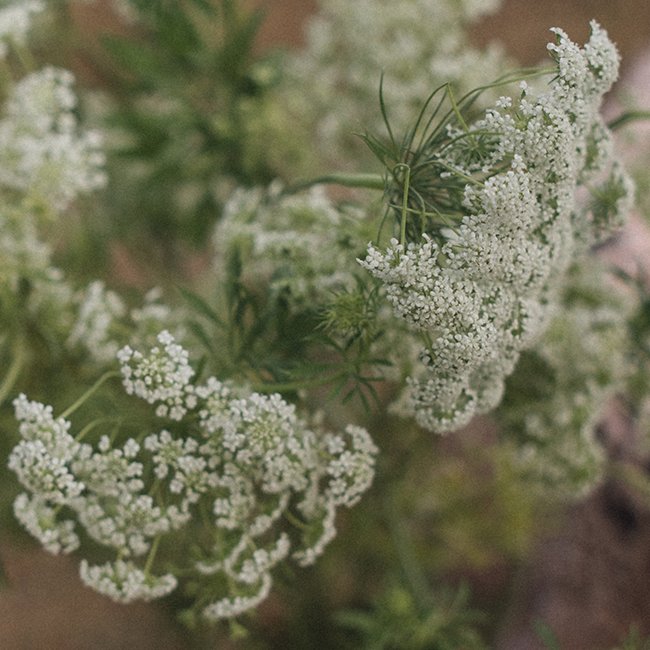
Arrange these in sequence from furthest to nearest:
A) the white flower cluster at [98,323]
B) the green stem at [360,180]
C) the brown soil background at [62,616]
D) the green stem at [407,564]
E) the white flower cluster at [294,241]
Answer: the brown soil background at [62,616]
the green stem at [407,564]
the white flower cluster at [98,323]
the white flower cluster at [294,241]
the green stem at [360,180]

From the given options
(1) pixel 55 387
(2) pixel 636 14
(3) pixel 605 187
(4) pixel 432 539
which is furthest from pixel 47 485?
(2) pixel 636 14

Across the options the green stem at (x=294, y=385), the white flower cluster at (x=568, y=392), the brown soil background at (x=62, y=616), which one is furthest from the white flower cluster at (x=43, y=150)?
the brown soil background at (x=62, y=616)

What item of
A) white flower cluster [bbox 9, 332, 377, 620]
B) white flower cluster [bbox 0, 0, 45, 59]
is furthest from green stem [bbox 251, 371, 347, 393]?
white flower cluster [bbox 0, 0, 45, 59]

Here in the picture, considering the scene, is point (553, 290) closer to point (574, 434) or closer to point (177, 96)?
point (574, 434)

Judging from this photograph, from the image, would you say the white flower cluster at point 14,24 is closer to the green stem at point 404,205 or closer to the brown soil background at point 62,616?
the green stem at point 404,205

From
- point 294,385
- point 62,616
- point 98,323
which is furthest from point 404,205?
point 62,616

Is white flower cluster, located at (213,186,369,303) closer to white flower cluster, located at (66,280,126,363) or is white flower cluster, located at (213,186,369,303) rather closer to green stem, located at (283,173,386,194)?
green stem, located at (283,173,386,194)
